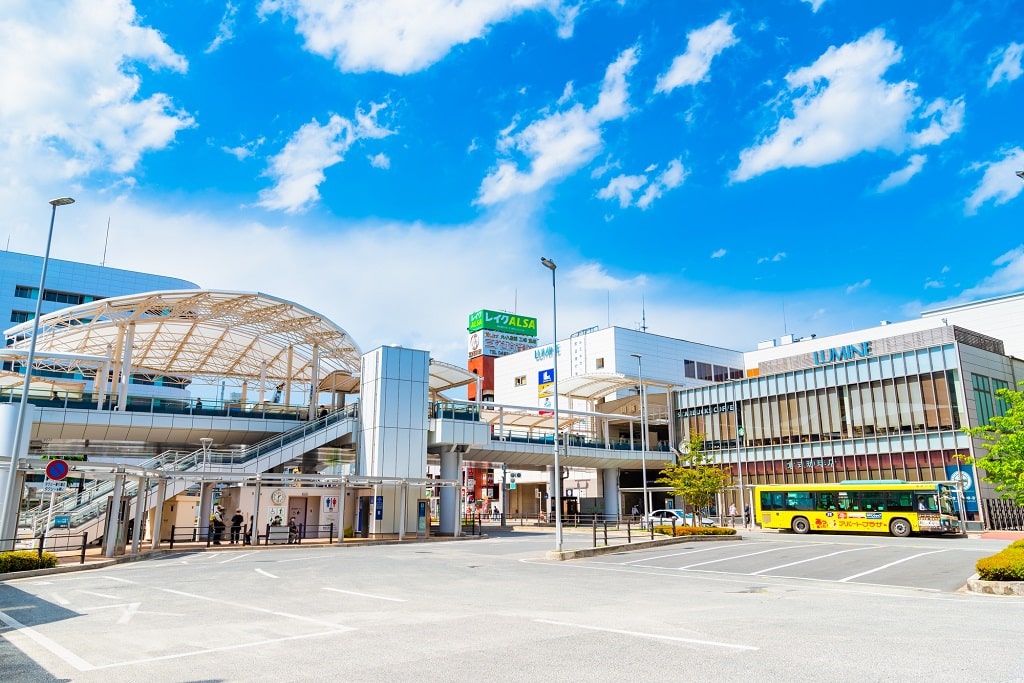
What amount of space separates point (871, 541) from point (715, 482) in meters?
7.73

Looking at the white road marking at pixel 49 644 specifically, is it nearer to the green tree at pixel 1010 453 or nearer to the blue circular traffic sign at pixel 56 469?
the blue circular traffic sign at pixel 56 469

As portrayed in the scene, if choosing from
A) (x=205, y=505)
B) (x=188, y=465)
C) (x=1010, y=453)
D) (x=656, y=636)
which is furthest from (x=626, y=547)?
(x=188, y=465)

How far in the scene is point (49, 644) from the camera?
9.23 metres

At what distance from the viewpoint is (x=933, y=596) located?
562 inches

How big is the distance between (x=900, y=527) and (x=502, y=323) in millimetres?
86345

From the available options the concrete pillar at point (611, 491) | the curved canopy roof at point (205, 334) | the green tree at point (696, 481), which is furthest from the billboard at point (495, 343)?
the green tree at point (696, 481)

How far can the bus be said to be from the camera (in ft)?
115

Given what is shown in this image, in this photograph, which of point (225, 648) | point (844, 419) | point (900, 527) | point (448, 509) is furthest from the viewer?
point (844, 419)

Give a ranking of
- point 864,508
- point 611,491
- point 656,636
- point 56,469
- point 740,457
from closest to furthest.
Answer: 1. point 656,636
2. point 56,469
3. point 864,508
4. point 740,457
5. point 611,491

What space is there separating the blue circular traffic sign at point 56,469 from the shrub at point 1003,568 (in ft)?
75.3

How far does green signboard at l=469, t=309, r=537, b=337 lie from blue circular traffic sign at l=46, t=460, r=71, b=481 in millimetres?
96213

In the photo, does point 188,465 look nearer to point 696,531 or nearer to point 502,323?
point 696,531

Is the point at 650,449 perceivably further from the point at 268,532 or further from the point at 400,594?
the point at 400,594

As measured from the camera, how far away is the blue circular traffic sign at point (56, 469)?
19.6m
